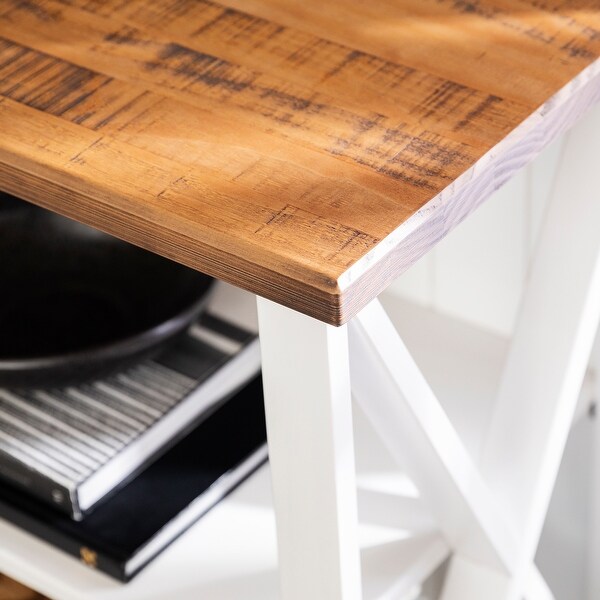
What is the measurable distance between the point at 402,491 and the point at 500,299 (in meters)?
0.26

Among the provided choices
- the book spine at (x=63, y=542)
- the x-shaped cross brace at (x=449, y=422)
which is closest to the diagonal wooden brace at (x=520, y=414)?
the x-shaped cross brace at (x=449, y=422)

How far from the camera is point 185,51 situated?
670 mm

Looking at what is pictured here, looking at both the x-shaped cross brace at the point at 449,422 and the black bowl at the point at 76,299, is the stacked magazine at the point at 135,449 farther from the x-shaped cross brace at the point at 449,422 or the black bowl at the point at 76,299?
the x-shaped cross brace at the point at 449,422

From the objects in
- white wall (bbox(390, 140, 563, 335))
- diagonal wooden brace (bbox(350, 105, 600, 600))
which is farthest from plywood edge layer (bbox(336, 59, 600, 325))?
white wall (bbox(390, 140, 563, 335))

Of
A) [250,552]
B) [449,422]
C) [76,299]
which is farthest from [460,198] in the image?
[76,299]

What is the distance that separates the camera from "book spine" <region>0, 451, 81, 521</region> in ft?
2.75

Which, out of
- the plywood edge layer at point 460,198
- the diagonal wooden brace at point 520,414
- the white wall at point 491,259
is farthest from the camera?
the white wall at point 491,259

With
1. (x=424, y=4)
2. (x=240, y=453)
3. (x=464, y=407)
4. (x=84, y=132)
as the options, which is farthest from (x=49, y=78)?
(x=464, y=407)

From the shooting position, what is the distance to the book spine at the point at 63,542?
0.82 m

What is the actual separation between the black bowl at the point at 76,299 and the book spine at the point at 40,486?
2.3 inches

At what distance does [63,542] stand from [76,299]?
0.67ft

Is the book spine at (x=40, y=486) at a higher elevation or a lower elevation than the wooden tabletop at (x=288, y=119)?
lower

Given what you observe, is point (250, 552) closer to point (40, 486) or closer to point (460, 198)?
point (40, 486)

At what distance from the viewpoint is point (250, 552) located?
833 millimetres
